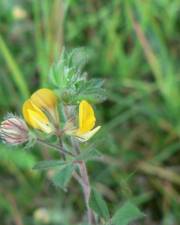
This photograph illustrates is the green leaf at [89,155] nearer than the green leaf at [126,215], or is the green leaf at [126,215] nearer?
the green leaf at [89,155]

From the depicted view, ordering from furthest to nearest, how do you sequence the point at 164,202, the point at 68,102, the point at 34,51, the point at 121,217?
the point at 34,51, the point at 164,202, the point at 121,217, the point at 68,102

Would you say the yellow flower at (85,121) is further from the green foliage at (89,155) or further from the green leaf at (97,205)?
the green leaf at (97,205)

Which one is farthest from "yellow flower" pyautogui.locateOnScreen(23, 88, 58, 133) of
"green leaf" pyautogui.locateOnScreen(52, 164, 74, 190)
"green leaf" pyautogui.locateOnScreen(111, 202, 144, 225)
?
"green leaf" pyautogui.locateOnScreen(111, 202, 144, 225)

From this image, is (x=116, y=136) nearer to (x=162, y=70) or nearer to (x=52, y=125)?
(x=162, y=70)

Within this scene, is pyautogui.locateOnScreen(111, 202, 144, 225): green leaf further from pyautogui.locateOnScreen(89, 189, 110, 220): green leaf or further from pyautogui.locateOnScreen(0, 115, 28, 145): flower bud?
pyautogui.locateOnScreen(0, 115, 28, 145): flower bud

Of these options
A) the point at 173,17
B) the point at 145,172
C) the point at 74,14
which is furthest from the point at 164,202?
the point at 74,14

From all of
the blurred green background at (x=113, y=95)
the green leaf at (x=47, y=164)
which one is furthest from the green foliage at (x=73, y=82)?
Result: the blurred green background at (x=113, y=95)
